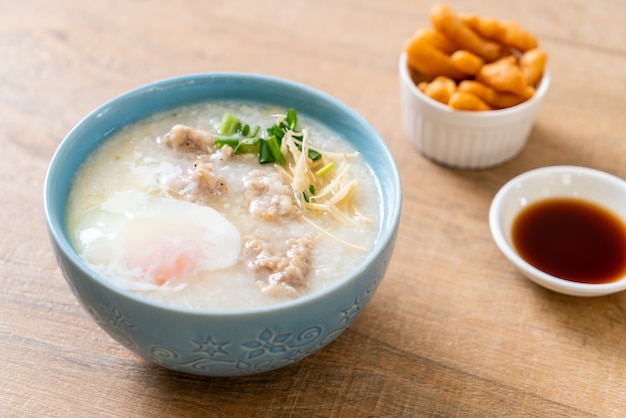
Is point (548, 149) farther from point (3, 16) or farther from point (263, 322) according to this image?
point (3, 16)

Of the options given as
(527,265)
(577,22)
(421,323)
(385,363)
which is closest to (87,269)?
(385,363)

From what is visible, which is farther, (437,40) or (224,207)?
(437,40)

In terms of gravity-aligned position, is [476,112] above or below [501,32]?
below

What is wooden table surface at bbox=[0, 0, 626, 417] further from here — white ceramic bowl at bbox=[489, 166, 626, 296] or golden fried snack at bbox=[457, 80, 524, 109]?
golden fried snack at bbox=[457, 80, 524, 109]

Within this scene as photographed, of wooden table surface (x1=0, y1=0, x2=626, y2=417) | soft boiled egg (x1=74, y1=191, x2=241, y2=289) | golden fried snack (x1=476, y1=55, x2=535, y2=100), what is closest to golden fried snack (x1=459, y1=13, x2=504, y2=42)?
golden fried snack (x1=476, y1=55, x2=535, y2=100)

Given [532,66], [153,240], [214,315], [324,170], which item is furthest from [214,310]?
[532,66]

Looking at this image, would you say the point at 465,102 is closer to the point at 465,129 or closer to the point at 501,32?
the point at 465,129
